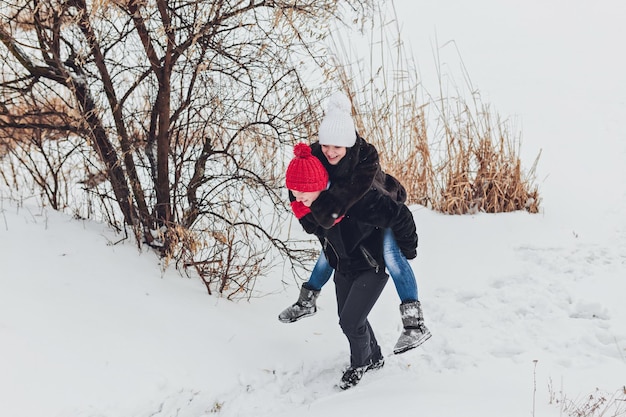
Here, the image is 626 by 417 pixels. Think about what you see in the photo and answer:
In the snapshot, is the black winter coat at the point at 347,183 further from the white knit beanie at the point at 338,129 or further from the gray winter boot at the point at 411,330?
the gray winter boot at the point at 411,330

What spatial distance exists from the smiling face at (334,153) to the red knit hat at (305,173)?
88 mm

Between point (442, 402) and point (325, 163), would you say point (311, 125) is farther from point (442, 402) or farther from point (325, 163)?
point (442, 402)

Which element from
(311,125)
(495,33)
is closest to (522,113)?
(495,33)

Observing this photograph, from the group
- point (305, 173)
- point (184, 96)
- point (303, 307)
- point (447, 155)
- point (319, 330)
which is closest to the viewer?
point (305, 173)

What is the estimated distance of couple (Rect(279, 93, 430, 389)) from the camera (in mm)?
2699

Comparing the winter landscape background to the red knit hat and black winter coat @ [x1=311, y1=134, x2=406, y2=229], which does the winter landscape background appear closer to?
black winter coat @ [x1=311, y1=134, x2=406, y2=229]

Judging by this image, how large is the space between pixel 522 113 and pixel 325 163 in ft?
18.8

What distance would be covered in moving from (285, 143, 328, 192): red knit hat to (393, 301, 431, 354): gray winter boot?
2.58ft

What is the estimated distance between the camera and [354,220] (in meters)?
2.89

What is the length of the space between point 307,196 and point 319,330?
58.6 inches

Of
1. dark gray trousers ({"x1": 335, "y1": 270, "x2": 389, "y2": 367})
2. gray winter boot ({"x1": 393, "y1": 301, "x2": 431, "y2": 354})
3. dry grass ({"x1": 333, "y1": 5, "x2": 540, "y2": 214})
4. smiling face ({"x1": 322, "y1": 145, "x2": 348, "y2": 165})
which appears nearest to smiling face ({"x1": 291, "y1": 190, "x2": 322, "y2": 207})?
smiling face ({"x1": 322, "y1": 145, "x2": 348, "y2": 165})

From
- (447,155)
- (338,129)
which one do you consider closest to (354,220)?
(338,129)

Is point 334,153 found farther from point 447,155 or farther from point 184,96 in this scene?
point 447,155

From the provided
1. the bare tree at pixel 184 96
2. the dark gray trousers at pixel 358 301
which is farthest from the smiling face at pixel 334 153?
the bare tree at pixel 184 96
